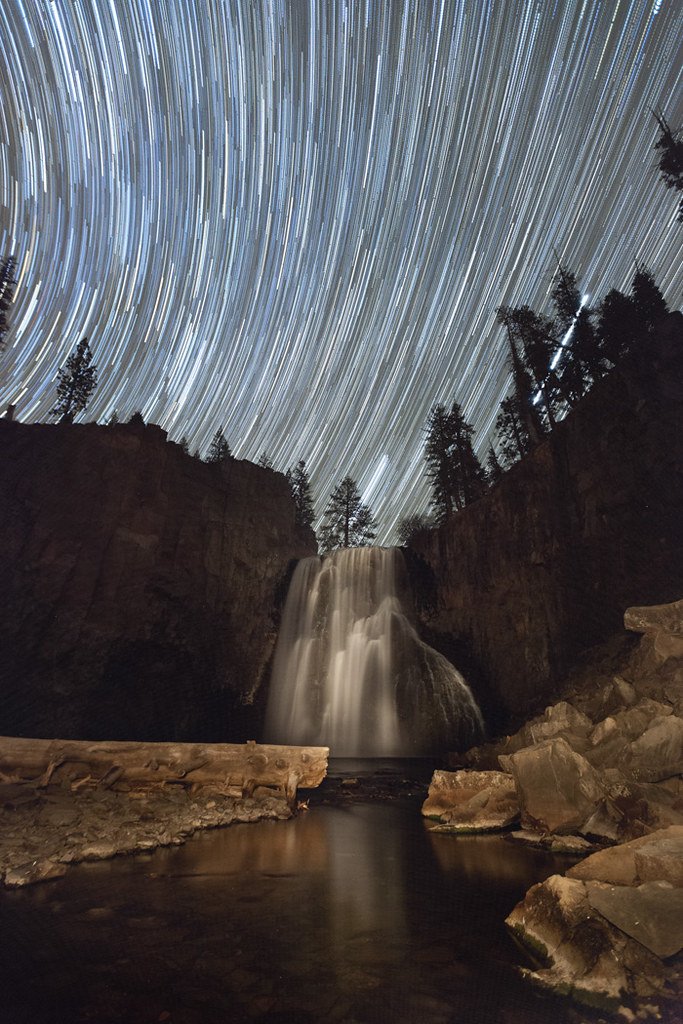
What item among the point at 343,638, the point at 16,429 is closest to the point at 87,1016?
the point at 343,638

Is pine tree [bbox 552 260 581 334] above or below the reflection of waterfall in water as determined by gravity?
above

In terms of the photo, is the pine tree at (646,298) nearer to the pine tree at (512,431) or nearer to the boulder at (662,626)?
the pine tree at (512,431)

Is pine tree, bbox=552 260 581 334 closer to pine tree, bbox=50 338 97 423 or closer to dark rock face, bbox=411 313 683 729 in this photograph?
dark rock face, bbox=411 313 683 729

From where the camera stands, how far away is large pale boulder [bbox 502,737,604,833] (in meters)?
9.26

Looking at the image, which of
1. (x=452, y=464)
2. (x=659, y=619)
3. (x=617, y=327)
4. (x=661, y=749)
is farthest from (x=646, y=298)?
(x=661, y=749)

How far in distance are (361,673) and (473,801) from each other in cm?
1870

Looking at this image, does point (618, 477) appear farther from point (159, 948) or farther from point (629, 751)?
point (159, 948)

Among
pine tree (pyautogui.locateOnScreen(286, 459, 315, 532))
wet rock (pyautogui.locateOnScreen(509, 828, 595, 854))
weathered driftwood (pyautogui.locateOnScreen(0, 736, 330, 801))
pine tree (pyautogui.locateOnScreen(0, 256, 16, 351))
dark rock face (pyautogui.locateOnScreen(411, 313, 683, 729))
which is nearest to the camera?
wet rock (pyautogui.locateOnScreen(509, 828, 595, 854))

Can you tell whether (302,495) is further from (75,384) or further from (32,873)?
(32,873)

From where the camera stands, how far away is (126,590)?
27406 mm

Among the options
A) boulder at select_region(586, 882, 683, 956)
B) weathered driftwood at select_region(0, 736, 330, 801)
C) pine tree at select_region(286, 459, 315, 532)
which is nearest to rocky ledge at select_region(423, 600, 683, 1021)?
boulder at select_region(586, 882, 683, 956)

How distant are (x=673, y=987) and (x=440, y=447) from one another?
139 feet

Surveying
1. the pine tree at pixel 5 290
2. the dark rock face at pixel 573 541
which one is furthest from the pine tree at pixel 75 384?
the dark rock face at pixel 573 541

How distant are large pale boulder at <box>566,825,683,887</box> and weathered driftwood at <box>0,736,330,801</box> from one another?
830cm
